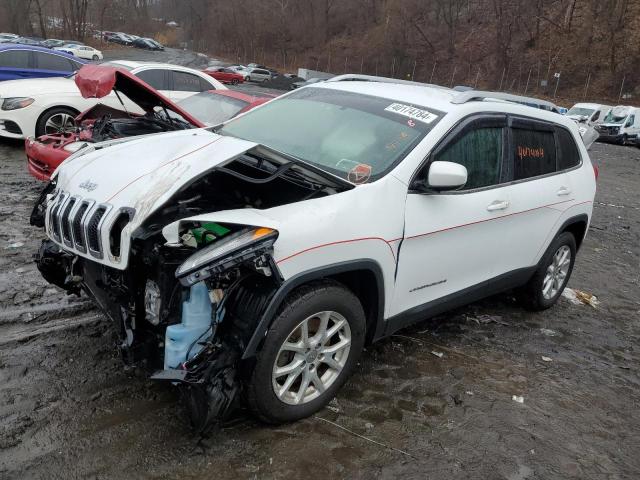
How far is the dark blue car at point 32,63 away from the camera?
427 inches

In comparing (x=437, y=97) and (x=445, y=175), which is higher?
(x=437, y=97)

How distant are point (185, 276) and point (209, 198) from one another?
2.73 feet

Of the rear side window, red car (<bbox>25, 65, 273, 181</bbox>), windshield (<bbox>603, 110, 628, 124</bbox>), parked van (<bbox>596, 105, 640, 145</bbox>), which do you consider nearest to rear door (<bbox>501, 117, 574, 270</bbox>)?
red car (<bbox>25, 65, 273, 181</bbox>)

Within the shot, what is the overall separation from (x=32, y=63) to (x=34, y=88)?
3295 mm

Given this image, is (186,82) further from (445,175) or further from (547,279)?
(445,175)

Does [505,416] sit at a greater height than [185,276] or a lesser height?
lesser

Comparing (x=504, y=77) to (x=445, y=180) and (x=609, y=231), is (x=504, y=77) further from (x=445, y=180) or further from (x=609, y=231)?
(x=445, y=180)

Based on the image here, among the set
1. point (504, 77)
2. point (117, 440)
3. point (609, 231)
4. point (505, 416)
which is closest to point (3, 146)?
point (117, 440)

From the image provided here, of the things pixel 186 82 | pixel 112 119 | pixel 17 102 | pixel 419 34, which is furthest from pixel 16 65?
pixel 419 34

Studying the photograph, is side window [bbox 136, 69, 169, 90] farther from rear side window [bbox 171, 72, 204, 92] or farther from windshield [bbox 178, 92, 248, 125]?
windshield [bbox 178, 92, 248, 125]

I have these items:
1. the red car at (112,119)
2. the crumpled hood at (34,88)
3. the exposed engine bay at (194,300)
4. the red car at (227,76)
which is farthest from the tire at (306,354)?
the red car at (227,76)

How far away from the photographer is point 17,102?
326 inches

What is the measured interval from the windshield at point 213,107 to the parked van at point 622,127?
74.5 feet

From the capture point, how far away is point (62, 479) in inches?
97.5
